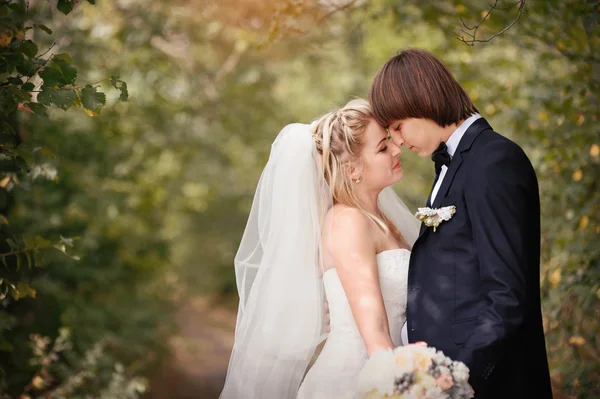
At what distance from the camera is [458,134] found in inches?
109

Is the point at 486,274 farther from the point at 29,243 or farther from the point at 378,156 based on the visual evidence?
the point at 29,243

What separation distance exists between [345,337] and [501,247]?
108 cm

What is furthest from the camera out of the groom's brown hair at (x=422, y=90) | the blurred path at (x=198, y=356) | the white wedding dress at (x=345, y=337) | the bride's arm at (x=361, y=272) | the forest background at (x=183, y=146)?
the blurred path at (x=198, y=356)

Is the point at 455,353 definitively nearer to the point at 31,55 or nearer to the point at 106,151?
the point at 31,55

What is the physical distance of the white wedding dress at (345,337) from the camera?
3.06 metres

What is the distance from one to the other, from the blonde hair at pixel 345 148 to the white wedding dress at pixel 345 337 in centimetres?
29

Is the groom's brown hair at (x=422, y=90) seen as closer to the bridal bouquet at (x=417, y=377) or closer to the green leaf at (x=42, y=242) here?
the bridal bouquet at (x=417, y=377)

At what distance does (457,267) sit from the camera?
8.46ft

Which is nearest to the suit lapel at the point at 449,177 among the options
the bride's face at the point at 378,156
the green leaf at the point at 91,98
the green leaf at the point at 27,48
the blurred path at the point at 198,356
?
the bride's face at the point at 378,156

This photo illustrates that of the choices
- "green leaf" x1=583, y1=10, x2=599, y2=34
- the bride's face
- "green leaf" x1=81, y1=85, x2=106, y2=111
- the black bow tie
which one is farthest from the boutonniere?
"green leaf" x1=81, y1=85, x2=106, y2=111

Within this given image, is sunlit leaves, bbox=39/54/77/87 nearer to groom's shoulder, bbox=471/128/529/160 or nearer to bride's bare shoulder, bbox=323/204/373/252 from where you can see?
bride's bare shoulder, bbox=323/204/373/252

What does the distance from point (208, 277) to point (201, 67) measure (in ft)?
15.2

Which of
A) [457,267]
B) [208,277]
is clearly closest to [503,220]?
[457,267]

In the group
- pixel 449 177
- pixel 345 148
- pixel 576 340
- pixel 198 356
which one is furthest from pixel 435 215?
pixel 198 356
